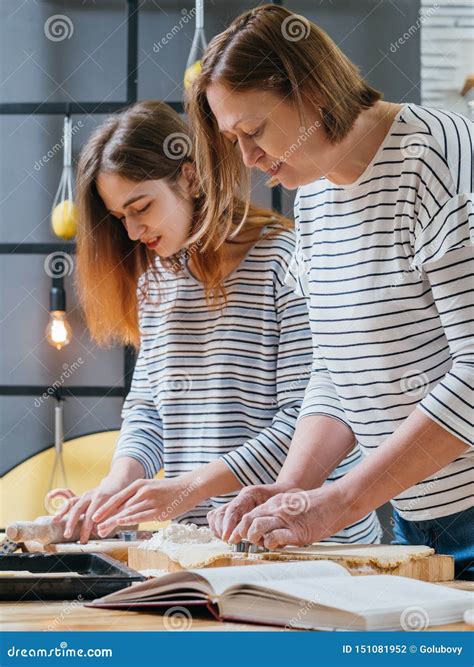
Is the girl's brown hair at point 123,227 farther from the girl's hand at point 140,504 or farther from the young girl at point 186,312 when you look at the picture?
the girl's hand at point 140,504

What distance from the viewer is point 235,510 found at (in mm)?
1132

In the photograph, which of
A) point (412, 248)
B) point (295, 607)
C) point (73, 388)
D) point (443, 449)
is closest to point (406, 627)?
point (295, 607)

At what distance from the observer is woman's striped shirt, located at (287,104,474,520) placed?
42.0 inches

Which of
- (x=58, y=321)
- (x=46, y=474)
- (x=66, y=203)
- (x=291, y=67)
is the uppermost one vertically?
(x=66, y=203)

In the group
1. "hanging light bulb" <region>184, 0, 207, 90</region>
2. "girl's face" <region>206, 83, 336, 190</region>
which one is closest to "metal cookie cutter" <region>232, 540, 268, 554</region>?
"girl's face" <region>206, 83, 336, 190</region>

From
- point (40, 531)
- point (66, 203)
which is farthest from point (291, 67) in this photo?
point (66, 203)

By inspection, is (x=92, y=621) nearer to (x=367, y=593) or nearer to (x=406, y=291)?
(x=367, y=593)

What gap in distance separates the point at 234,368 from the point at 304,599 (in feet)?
2.89

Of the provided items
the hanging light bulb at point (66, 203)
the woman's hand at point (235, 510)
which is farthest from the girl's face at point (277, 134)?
the hanging light bulb at point (66, 203)

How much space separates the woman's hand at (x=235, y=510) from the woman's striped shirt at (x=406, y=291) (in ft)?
0.55

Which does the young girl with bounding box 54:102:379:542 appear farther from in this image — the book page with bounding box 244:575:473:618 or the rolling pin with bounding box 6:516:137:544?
the book page with bounding box 244:575:473:618

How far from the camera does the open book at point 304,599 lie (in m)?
0.71

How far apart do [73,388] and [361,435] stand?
198cm

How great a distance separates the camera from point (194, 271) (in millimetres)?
1660
